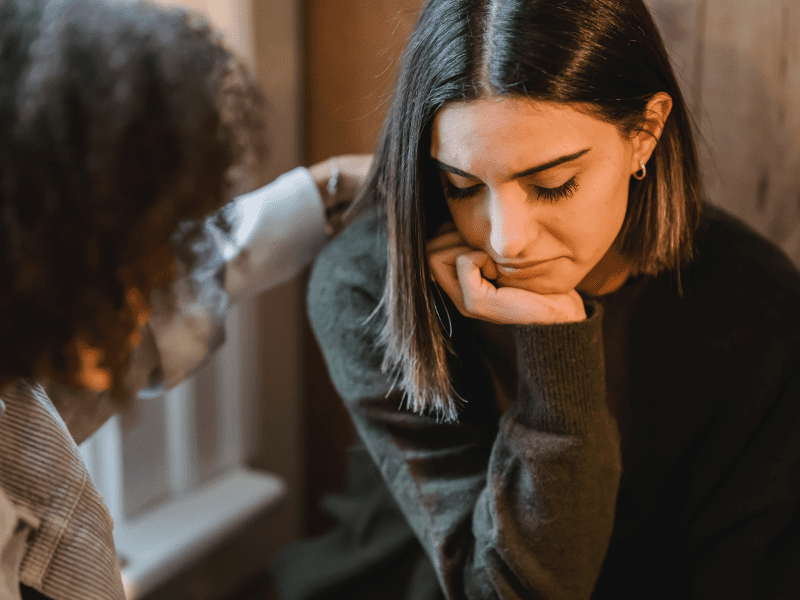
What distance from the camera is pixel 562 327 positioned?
0.72 m

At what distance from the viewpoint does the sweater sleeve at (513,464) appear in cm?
73

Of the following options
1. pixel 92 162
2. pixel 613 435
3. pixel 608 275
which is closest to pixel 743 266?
pixel 608 275

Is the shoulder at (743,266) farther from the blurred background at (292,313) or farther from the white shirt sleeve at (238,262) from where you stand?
the white shirt sleeve at (238,262)

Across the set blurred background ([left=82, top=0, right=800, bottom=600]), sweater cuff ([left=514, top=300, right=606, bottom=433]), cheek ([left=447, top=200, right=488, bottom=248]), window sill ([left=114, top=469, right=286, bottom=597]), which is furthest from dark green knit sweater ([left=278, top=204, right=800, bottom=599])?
window sill ([left=114, top=469, right=286, bottom=597])

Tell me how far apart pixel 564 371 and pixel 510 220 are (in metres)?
0.18

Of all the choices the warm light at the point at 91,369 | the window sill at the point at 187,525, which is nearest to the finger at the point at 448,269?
the warm light at the point at 91,369

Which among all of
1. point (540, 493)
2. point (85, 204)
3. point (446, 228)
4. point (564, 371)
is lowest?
point (540, 493)

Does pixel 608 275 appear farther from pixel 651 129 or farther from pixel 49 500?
pixel 49 500

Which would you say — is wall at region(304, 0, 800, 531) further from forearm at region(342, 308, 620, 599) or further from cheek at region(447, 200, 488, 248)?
forearm at region(342, 308, 620, 599)

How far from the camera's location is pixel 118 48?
507 mm

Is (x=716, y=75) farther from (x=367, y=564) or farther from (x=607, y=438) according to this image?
(x=367, y=564)

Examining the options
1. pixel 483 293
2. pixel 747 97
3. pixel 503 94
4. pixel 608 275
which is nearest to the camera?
pixel 503 94

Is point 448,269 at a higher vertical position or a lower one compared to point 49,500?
higher

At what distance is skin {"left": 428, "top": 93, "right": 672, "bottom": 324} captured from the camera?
0.65 m
